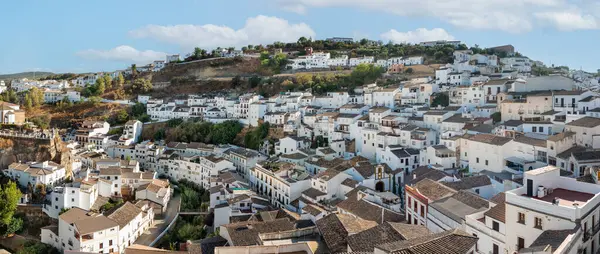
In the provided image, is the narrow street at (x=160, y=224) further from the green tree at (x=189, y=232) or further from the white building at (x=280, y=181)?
the white building at (x=280, y=181)

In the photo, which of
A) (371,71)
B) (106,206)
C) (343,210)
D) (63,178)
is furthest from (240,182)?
(371,71)

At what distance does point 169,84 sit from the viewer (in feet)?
197

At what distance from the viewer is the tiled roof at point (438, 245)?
7.51m

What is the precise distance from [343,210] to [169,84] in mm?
46746

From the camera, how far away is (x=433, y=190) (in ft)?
53.2

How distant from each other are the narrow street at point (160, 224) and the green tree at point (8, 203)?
7.45 metres

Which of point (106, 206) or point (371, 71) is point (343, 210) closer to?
point (106, 206)

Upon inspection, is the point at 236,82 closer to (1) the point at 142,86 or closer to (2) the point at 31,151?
(1) the point at 142,86

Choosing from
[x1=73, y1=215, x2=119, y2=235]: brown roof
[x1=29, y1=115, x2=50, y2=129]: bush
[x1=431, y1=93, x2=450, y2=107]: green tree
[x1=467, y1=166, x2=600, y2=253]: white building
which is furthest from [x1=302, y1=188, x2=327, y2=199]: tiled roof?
[x1=29, y1=115, x2=50, y2=129]: bush

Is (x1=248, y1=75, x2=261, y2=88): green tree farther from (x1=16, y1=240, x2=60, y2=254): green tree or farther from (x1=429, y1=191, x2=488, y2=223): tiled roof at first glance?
(x1=429, y1=191, x2=488, y2=223): tiled roof

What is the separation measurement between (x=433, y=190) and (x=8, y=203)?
22.5 meters

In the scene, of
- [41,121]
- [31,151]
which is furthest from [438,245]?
[41,121]

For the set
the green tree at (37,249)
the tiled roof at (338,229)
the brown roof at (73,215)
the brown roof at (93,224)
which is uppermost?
the tiled roof at (338,229)

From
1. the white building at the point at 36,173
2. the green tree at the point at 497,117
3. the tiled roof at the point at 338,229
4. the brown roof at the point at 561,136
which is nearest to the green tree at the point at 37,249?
the white building at the point at 36,173
